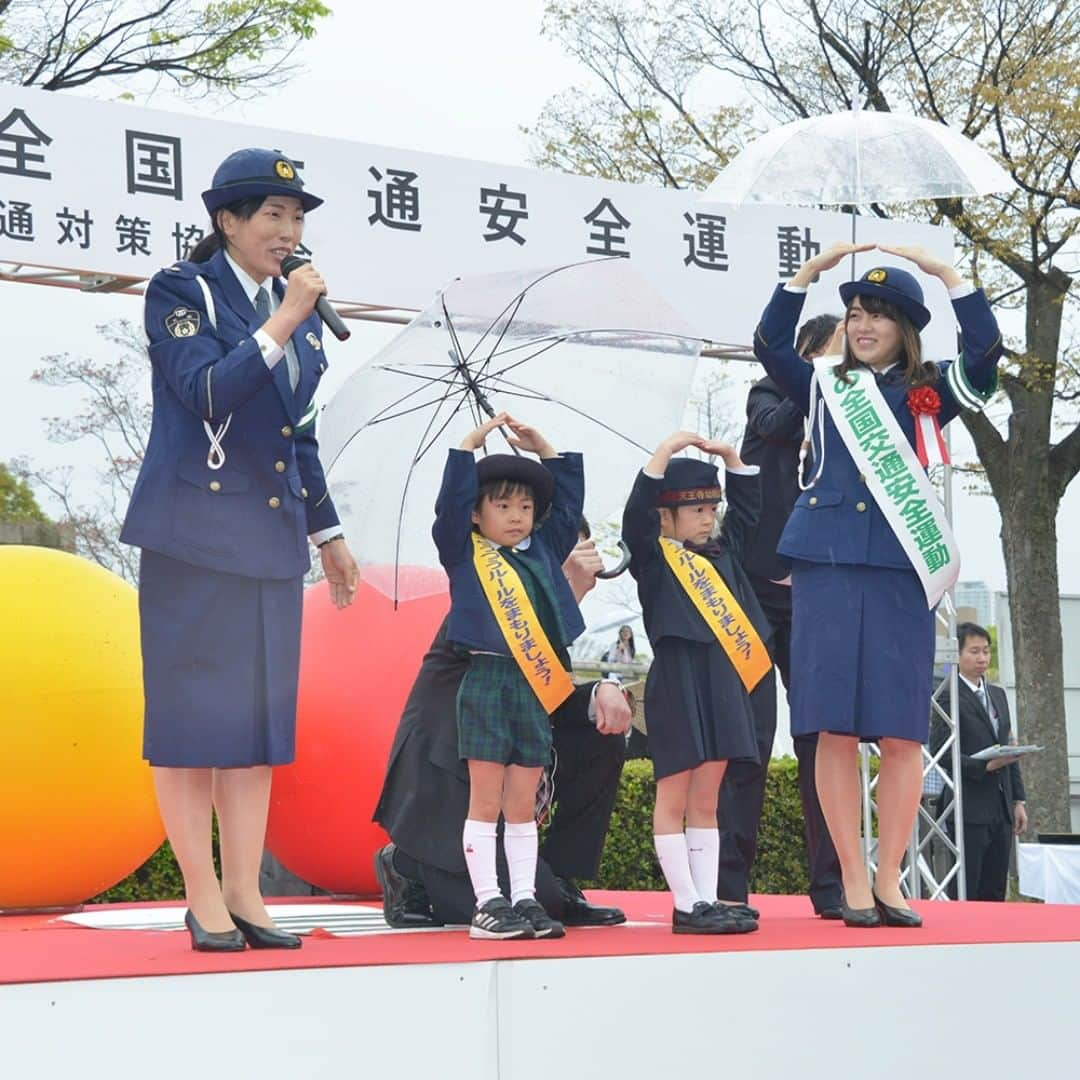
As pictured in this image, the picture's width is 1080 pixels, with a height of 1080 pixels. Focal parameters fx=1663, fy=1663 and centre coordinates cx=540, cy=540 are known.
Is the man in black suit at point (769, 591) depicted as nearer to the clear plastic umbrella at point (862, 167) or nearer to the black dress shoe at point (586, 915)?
the black dress shoe at point (586, 915)

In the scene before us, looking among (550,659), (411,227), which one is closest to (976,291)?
(550,659)

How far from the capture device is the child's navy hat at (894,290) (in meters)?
4.18

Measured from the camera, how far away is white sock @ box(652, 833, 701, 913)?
414cm

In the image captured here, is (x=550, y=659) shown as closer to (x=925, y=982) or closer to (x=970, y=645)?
(x=925, y=982)

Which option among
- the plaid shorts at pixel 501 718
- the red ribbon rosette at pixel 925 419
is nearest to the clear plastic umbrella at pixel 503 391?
the plaid shorts at pixel 501 718

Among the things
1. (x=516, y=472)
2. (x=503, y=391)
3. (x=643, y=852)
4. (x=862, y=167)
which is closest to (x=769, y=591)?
(x=503, y=391)

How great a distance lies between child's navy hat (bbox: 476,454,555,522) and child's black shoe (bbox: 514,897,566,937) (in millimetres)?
989

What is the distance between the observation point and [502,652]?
407 centimetres

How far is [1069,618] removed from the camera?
54.2 feet

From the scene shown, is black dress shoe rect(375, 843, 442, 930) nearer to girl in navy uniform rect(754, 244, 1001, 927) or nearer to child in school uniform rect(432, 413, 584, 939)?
child in school uniform rect(432, 413, 584, 939)

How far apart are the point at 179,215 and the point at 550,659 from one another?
344 cm

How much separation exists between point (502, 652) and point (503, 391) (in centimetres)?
90

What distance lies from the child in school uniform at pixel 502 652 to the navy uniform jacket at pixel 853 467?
63cm

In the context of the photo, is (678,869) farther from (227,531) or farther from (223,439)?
(223,439)
